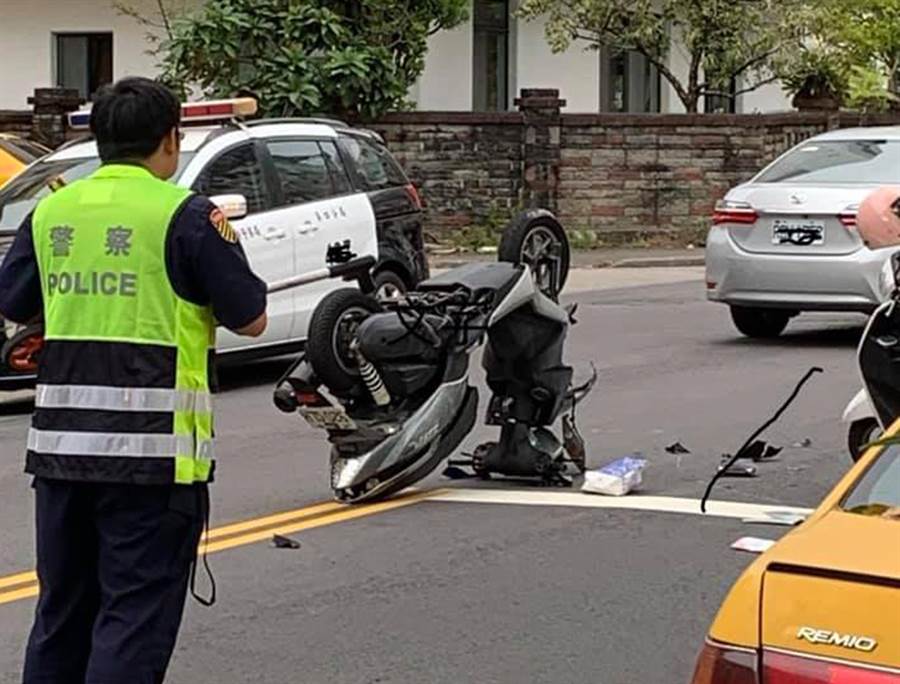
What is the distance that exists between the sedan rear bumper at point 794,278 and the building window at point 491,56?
55.6 ft

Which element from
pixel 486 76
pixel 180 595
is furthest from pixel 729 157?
pixel 180 595

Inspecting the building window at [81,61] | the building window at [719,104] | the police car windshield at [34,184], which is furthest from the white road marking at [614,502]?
the building window at [81,61]

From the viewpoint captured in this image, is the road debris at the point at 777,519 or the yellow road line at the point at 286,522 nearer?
the yellow road line at the point at 286,522

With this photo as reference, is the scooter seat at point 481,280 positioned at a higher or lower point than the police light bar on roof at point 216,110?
lower

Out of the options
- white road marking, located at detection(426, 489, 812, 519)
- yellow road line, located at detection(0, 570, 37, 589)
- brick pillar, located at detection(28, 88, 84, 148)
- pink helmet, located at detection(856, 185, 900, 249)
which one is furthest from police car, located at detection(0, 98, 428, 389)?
brick pillar, located at detection(28, 88, 84, 148)

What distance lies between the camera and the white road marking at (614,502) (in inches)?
327

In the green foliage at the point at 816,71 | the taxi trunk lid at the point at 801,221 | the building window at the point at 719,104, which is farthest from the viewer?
the building window at the point at 719,104

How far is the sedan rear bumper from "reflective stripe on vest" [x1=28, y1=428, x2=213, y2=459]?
364 inches

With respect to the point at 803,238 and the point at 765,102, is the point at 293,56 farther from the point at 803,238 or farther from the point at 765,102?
the point at 803,238

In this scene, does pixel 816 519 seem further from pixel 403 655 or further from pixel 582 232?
pixel 582 232

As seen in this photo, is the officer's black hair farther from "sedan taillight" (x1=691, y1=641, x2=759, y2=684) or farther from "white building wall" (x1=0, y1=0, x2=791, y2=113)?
"white building wall" (x1=0, y1=0, x2=791, y2=113)

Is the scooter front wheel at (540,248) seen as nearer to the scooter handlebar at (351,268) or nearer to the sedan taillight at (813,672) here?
the scooter handlebar at (351,268)

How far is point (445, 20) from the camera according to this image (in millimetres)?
26062

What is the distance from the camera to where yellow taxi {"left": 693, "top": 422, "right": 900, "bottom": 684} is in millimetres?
3180
